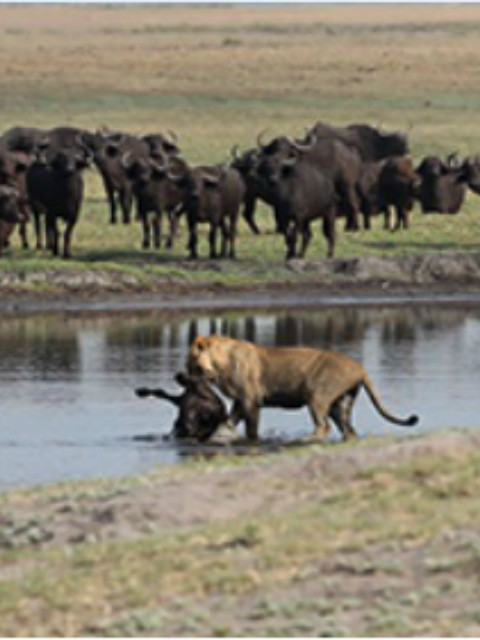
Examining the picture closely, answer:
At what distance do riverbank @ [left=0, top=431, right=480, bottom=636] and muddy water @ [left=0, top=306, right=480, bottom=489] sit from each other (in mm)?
2847

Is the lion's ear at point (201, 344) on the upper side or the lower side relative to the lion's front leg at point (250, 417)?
upper

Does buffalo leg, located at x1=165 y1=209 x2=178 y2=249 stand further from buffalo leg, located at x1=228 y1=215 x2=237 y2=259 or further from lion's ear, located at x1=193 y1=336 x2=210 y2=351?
lion's ear, located at x1=193 y1=336 x2=210 y2=351

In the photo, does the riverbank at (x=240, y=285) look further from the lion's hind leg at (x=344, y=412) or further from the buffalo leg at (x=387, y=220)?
the lion's hind leg at (x=344, y=412)

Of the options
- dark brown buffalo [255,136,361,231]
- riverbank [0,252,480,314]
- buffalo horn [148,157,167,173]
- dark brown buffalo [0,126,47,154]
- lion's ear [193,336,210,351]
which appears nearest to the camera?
lion's ear [193,336,210,351]

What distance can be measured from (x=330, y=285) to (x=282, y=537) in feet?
54.3

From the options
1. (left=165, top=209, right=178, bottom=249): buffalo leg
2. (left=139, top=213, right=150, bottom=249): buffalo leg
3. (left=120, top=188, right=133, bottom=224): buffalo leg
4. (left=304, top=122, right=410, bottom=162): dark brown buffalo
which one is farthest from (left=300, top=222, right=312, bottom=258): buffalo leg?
(left=304, top=122, right=410, bottom=162): dark brown buffalo

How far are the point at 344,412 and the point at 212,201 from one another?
12.9 metres

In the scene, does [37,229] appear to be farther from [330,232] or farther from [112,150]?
[112,150]

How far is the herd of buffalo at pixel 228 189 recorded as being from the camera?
27.4m

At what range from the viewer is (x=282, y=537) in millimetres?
9477

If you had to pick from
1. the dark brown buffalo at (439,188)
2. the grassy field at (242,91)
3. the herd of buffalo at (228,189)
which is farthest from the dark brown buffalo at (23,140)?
the dark brown buffalo at (439,188)

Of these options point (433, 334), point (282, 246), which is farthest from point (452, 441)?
point (282, 246)

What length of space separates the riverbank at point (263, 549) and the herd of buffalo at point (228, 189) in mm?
15982

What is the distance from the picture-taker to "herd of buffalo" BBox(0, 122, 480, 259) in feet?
89.9
